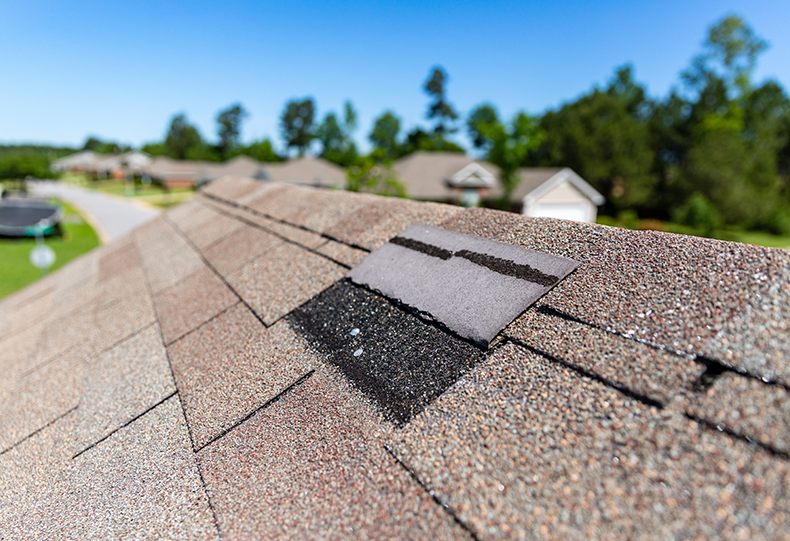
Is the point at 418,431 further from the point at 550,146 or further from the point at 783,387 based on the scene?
the point at 550,146

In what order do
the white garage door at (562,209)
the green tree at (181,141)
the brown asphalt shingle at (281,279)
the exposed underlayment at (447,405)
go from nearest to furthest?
the exposed underlayment at (447,405), the brown asphalt shingle at (281,279), the white garage door at (562,209), the green tree at (181,141)

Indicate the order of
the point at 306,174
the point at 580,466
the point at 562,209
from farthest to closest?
the point at 306,174
the point at 562,209
the point at 580,466

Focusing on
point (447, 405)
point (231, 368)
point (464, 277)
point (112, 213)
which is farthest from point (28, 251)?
point (447, 405)

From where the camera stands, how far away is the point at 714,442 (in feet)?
4.39

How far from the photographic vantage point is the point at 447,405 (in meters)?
1.85

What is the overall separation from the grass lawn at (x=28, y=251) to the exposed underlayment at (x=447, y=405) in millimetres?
21045

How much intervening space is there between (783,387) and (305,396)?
1.93 m

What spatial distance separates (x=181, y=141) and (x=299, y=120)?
95.7 ft

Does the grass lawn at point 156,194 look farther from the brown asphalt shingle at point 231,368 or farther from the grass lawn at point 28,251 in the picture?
the brown asphalt shingle at point 231,368

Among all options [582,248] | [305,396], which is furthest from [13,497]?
[582,248]

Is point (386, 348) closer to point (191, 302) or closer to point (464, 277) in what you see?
point (464, 277)

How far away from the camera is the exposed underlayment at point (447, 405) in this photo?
135 cm

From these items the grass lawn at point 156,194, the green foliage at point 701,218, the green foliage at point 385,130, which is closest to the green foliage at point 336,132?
the green foliage at point 385,130

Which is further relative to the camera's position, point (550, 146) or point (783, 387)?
point (550, 146)
